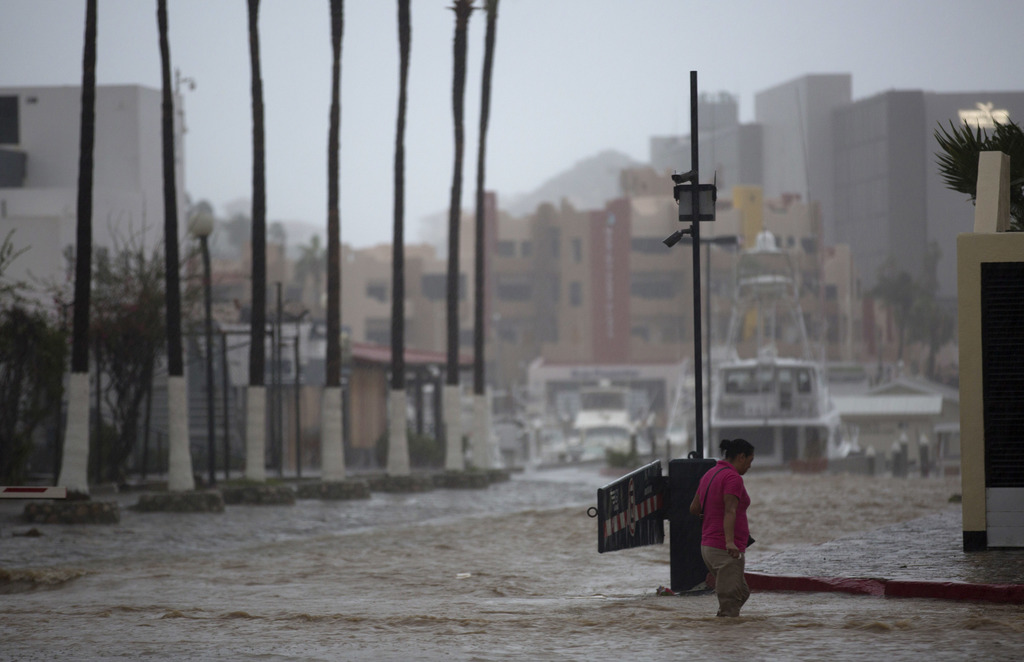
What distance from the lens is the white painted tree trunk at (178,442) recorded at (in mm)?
23250

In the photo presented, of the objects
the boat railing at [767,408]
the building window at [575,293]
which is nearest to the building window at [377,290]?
the building window at [575,293]

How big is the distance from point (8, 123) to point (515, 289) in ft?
246

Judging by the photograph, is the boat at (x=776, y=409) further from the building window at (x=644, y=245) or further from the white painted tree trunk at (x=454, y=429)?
the building window at (x=644, y=245)

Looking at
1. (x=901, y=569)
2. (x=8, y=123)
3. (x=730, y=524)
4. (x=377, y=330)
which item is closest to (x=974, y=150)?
(x=901, y=569)

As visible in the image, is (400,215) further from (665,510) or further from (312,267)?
(312,267)

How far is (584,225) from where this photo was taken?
113250mm

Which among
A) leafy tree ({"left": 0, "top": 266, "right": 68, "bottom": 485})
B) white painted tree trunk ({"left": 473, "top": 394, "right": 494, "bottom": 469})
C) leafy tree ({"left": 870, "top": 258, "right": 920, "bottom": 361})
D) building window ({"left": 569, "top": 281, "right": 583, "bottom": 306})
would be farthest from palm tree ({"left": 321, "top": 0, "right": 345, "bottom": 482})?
leafy tree ({"left": 870, "top": 258, "right": 920, "bottom": 361})

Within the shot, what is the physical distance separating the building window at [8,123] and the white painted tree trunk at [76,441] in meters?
32.3

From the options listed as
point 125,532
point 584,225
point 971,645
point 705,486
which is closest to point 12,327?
point 125,532

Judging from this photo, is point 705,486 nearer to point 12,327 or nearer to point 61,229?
point 12,327

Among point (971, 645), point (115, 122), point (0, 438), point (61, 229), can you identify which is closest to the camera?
point (971, 645)

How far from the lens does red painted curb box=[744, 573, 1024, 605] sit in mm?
10195

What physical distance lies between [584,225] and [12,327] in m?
91.0

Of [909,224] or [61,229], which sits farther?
[909,224]
